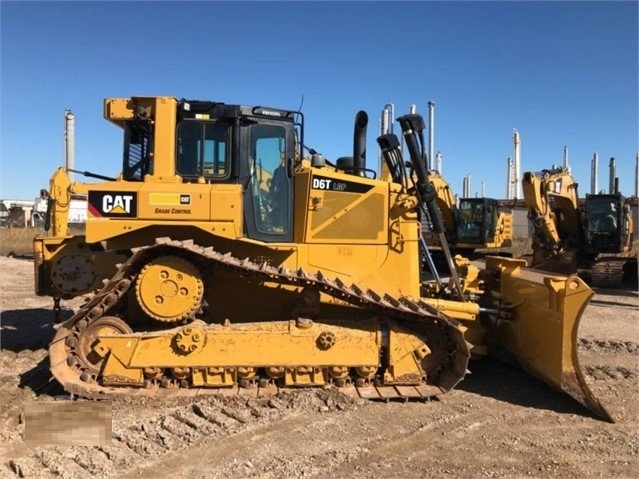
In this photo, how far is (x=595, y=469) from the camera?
3992 millimetres

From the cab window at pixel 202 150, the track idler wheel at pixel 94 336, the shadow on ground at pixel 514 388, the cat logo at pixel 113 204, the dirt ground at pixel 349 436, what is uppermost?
the cab window at pixel 202 150

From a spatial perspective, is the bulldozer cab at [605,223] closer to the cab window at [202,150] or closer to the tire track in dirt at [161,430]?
the tire track in dirt at [161,430]

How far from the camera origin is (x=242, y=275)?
18.1 feet

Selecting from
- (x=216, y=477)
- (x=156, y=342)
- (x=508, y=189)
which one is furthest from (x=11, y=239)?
(x=508, y=189)

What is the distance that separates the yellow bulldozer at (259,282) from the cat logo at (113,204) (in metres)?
0.01

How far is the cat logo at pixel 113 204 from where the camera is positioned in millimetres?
5297

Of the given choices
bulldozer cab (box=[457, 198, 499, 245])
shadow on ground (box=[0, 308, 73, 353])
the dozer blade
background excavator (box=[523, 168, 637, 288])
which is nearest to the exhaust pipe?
the dozer blade

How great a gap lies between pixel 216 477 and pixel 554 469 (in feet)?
8.27

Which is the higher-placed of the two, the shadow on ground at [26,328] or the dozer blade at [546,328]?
the dozer blade at [546,328]

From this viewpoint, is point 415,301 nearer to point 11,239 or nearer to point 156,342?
point 156,342

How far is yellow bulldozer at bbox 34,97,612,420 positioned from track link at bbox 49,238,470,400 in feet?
0.06

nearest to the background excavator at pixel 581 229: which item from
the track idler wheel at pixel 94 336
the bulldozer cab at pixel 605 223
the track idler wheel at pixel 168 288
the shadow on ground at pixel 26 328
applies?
the bulldozer cab at pixel 605 223

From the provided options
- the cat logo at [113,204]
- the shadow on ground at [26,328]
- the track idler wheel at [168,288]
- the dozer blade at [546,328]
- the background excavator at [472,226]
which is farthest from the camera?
the background excavator at [472,226]

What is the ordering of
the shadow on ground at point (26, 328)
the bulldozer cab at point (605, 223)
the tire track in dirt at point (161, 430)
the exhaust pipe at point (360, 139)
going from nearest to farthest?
1. the tire track in dirt at point (161, 430)
2. the exhaust pipe at point (360, 139)
3. the shadow on ground at point (26, 328)
4. the bulldozer cab at point (605, 223)
